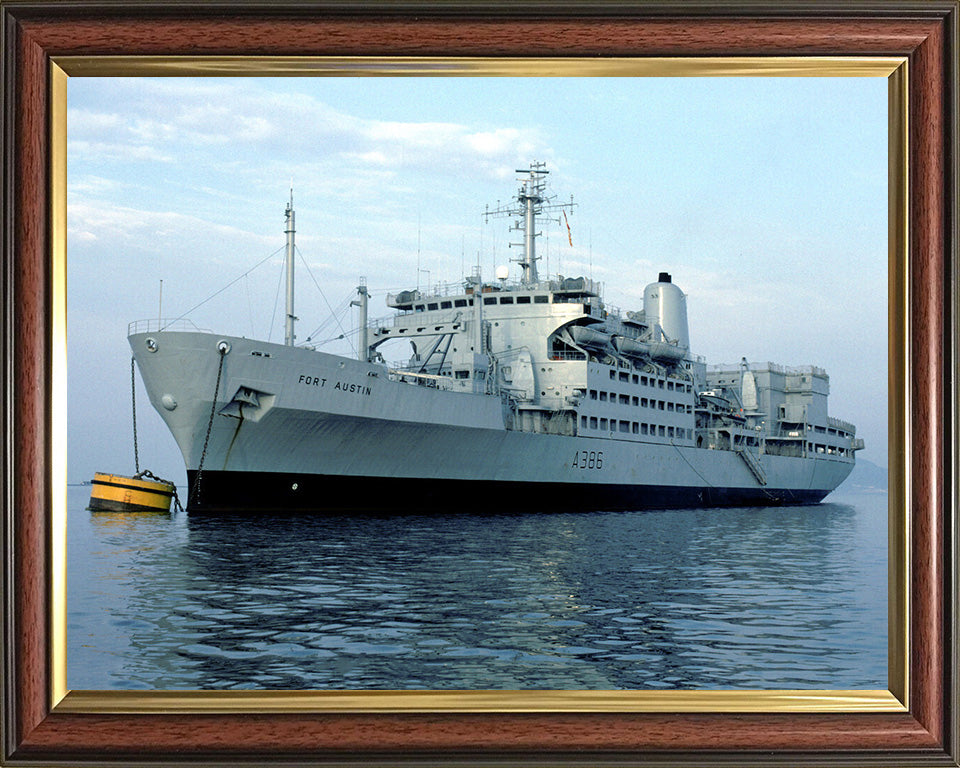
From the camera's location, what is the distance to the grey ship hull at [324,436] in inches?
985

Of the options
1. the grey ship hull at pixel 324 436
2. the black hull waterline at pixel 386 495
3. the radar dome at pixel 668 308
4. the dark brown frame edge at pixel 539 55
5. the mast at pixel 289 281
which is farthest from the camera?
the radar dome at pixel 668 308

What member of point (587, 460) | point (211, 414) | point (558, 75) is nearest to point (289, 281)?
point (211, 414)

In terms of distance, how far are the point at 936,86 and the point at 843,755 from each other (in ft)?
9.37

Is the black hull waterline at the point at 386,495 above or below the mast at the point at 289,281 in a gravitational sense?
below

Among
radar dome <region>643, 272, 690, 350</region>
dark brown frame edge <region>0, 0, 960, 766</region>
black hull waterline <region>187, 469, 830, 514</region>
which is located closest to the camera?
dark brown frame edge <region>0, 0, 960, 766</region>

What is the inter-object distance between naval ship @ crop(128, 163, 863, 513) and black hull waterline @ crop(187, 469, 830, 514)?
0.06m

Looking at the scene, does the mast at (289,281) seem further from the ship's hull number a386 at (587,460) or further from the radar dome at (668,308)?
the radar dome at (668,308)

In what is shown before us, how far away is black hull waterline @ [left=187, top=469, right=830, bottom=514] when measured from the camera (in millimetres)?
25312

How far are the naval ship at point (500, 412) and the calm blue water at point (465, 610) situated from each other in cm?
477

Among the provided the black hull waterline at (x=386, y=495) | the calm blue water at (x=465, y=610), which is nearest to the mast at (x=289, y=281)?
the black hull waterline at (x=386, y=495)

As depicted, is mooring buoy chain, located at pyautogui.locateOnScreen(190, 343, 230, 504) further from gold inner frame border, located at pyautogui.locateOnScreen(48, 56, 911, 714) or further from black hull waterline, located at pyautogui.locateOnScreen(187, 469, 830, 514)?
gold inner frame border, located at pyautogui.locateOnScreen(48, 56, 911, 714)

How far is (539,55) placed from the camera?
14.0 feet

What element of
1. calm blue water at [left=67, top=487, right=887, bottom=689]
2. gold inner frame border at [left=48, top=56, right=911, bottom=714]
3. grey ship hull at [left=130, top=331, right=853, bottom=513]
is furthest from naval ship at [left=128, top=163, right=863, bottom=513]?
gold inner frame border at [left=48, top=56, right=911, bottom=714]

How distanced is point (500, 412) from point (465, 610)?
1964cm
